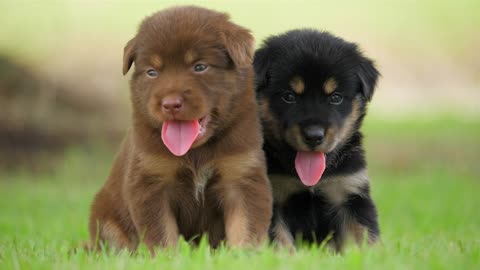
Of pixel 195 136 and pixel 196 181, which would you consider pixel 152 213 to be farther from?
pixel 195 136

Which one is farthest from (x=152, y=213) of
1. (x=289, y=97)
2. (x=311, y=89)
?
(x=311, y=89)

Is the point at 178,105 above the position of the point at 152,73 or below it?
below

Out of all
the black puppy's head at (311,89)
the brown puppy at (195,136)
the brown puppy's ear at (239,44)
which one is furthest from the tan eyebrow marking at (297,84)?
the brown puppy's ear at (239,44)

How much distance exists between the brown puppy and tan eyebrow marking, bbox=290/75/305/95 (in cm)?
41

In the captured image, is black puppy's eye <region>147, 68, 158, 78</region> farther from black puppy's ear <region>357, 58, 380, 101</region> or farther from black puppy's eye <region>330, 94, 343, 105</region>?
black puppy's ear <region>357, 58, 380, 101</region>

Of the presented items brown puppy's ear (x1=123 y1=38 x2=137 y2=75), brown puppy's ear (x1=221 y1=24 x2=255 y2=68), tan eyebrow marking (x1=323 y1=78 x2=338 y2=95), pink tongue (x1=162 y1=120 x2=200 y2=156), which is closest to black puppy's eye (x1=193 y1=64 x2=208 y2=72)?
brown puppy's ear (x1=221 y1=24 x2=255 y2=68)

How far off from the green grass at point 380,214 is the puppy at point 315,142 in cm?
42

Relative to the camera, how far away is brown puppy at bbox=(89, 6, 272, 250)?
4320 mm

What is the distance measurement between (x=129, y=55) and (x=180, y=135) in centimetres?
64

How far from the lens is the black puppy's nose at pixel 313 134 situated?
192 inches

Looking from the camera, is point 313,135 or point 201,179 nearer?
point 201,179

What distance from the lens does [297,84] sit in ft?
16.5

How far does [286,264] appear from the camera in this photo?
140 inches

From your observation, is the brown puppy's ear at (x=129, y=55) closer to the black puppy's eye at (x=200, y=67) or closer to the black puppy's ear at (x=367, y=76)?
the black puppy's eye at (x=200, y=67)
